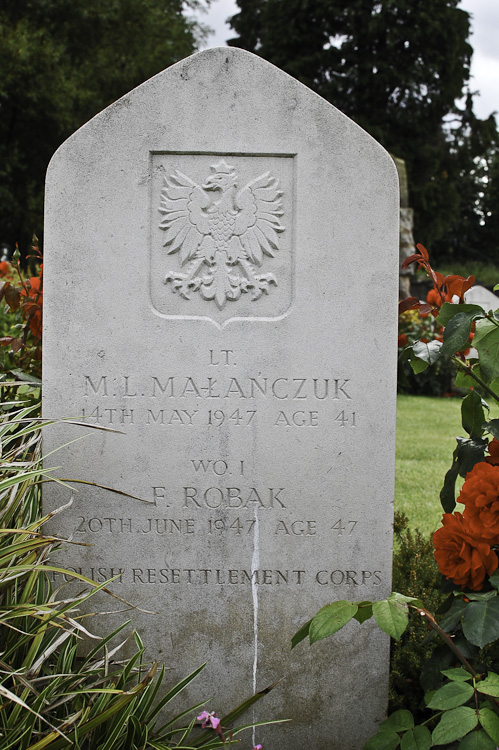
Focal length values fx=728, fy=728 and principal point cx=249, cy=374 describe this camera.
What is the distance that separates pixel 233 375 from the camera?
289 centimetres

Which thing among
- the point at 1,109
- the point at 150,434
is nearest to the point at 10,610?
the point at 150,434

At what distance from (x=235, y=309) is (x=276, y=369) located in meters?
0.29

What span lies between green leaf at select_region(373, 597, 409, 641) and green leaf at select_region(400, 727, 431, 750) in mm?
468

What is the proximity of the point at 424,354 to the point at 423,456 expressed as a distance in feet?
16.0

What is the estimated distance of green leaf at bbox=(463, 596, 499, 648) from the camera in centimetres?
197

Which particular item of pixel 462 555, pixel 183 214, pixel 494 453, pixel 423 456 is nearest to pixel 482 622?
pixel 462 555

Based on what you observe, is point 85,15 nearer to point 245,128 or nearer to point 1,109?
point 1,109

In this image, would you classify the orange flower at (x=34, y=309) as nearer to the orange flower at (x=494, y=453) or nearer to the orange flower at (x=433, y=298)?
the orange flower at (x=433, y=298)

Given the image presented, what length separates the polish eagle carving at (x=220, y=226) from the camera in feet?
9.42

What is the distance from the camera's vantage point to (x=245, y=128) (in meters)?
2.85

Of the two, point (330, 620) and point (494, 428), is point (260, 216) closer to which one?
point (494, 428)

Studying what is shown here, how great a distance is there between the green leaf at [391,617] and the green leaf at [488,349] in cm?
79

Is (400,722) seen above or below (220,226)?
below

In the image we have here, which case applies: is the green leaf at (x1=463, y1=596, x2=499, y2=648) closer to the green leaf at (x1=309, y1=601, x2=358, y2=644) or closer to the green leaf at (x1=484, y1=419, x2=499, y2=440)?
the green leaf at (x1=309, y1=601, x2=358, y2=644)
